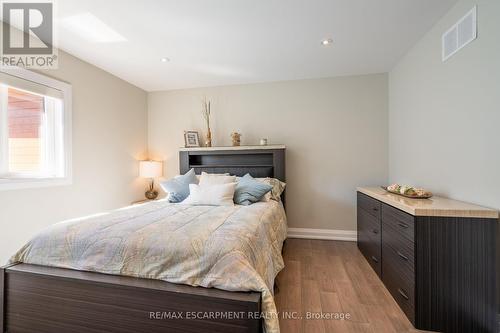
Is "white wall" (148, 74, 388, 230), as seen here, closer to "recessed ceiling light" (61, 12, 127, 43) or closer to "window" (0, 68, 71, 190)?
"recessed ceiling light" (61, 12, 127, 43)

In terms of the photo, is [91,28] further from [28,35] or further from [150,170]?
[150,170]

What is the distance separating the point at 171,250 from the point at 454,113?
243cm

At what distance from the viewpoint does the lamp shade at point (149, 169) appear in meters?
3.61

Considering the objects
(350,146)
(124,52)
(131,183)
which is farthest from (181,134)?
(350,146)

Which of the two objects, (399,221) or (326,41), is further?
(326,41)

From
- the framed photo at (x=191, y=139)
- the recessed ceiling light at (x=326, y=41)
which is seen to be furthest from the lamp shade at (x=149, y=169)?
the recessed ceiling light at (x=326, y=41)

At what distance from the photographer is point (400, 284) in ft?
5.77

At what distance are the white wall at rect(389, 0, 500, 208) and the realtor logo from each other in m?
3.33

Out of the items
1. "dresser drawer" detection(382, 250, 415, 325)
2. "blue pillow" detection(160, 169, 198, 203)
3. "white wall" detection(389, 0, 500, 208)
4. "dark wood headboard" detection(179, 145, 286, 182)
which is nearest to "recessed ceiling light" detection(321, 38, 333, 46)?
"white wall" detection(389, 0, 500, 208)

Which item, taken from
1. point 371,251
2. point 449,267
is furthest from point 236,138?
point 449,267

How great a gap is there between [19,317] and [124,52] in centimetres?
258

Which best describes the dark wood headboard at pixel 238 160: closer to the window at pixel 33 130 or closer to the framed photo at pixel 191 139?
the framed photo at pixel 191 139

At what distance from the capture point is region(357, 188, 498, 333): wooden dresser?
1.40m

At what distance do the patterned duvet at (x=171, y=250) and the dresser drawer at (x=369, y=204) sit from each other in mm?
1232
